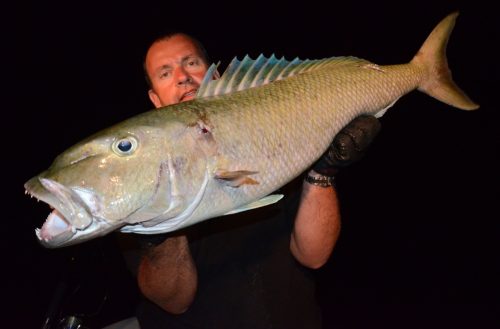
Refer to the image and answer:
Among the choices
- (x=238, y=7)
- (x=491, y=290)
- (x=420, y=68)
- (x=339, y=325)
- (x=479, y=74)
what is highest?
(x=238, y=7)

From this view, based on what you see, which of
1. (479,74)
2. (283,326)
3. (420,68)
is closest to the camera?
(283,326)

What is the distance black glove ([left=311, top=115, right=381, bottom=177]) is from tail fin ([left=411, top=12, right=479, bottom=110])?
0.63m

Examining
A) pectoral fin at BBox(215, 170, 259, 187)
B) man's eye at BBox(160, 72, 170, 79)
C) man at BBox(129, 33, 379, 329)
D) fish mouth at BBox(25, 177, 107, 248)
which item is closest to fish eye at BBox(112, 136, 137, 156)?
fish mouth at BBox(25, 177, 107, 248)

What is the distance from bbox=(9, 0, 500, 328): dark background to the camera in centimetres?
790

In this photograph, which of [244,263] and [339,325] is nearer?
[244,263]

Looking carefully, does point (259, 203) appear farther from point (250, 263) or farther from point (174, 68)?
point (174, 68)

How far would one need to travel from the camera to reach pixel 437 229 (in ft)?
38.5

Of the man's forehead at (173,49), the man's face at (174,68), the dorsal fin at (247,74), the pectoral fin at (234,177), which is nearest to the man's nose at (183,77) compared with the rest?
the man's face at (174,68)

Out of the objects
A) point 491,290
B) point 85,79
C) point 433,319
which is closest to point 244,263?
point 433,319

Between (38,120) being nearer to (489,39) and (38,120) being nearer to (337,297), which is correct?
(337,297)

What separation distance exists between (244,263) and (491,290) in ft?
26.6

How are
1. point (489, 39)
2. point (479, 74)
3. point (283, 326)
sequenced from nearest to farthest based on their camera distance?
point (283, 326) < point (489, 39) < point (479, 74)

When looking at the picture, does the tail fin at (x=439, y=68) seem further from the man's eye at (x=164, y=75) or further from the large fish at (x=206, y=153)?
the man's eye at (x=164, y=75)

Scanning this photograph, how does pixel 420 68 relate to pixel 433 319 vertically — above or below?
above
